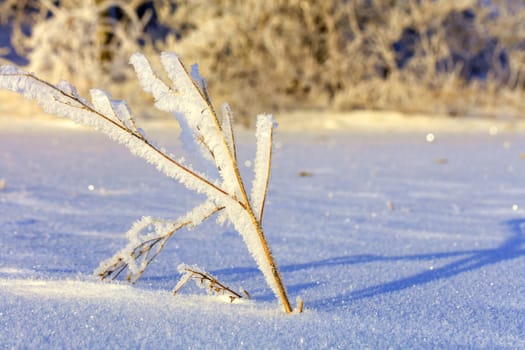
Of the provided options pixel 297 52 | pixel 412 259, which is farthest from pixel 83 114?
pixel 297 52

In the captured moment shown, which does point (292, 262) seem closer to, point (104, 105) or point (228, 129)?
point (228, 129)

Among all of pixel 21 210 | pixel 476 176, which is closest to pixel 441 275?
pixel 21 210

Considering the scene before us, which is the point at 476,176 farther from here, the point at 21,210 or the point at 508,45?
the point at 508,45

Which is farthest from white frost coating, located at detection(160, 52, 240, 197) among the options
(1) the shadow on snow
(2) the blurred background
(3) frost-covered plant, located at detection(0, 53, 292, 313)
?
(2) the blurred background

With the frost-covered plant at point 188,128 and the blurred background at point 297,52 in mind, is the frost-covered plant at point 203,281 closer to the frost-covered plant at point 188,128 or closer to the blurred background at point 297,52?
the frost-covered plant at point 188,128

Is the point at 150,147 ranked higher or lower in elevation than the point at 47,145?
higher

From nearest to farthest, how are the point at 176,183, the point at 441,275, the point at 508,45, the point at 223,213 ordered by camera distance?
the point at 223,213 → the point at 441,275 → the point at 176,183 → the point at 508,45
